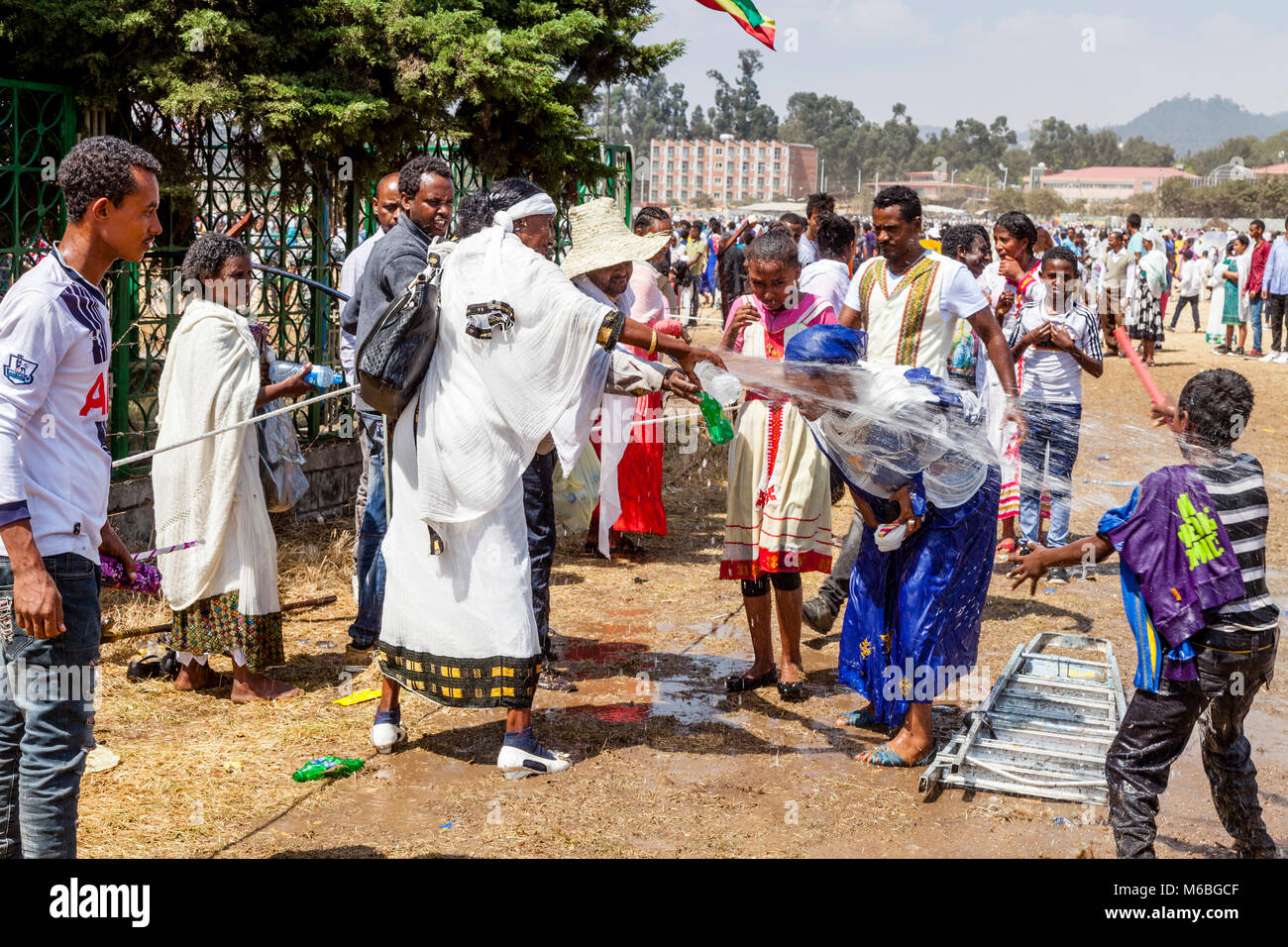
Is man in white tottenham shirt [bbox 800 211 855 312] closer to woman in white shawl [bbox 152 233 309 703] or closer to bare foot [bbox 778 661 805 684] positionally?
bare foot [bbox 778 661 805 684]

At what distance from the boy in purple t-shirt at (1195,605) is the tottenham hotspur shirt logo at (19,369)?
2827 millimetres

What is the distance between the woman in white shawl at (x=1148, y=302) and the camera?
1834 centimetres

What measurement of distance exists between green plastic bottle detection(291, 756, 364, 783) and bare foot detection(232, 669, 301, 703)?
2.65ft

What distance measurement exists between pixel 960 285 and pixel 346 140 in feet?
13.2

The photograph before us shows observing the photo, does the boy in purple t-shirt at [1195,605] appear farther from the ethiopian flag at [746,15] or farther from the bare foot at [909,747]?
the ethiopian flag at [746,15]

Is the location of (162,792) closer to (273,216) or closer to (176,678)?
(176,678)

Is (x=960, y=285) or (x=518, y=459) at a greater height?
(x=960, y=285)

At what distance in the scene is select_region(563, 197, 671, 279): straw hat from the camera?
5414 millimetres

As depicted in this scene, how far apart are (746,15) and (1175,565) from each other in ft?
20.9

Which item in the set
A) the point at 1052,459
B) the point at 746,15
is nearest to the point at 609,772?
the point at 1052,459

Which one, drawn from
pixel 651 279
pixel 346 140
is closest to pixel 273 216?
pixel 346 140

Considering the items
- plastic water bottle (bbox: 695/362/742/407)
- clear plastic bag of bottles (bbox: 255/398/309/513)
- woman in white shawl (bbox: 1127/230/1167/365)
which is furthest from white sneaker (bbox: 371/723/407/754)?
woman in white shawl (bbox: 1127/230/1167/365)

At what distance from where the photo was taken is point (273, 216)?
25.9 ft
